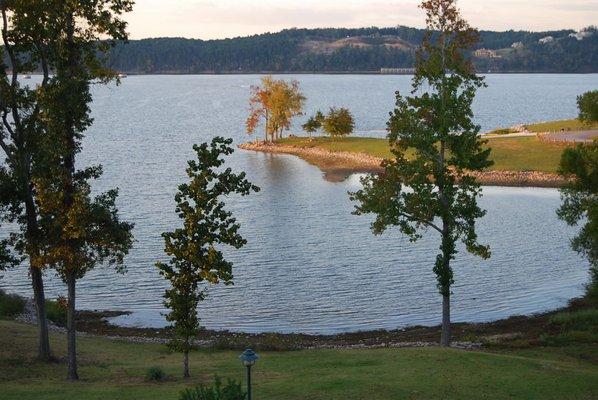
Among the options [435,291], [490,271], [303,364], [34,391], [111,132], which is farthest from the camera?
[111,132]

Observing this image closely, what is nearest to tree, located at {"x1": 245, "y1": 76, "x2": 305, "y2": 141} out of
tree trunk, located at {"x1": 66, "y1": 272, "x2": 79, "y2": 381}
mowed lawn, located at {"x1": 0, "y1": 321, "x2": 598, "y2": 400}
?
mowed lawn, located at {"x1": 0, "y1": 321, "x2": 598, "y2": 400}

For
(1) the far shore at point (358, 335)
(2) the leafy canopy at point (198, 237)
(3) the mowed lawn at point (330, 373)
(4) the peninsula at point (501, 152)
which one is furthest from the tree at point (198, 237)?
(4) the peninsula at point (501, 152)

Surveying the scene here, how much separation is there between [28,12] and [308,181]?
62.4 metres

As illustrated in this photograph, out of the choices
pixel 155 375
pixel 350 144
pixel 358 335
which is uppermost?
pixel 350 144

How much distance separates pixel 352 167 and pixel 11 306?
6035cm

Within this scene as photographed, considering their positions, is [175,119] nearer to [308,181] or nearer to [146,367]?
[308,181]

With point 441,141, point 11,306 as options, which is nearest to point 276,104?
point 11,306

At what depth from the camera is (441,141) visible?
32938 millimetres

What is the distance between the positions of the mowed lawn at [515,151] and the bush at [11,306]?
53.4m

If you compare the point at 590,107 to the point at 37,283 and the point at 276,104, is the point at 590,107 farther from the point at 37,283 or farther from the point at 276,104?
the point at 276,104

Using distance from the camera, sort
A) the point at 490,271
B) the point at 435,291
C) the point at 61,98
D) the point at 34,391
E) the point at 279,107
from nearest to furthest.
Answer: the point at 34,391 < the point at 61,98 < the point at 435,291 < the point at 490,271 < the point at 279,107

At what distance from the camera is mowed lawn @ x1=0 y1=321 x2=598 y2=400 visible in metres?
23.5

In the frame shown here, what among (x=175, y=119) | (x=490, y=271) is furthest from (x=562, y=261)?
(x=175, y=119)

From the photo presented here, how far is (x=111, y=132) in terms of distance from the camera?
14712 centimetres
